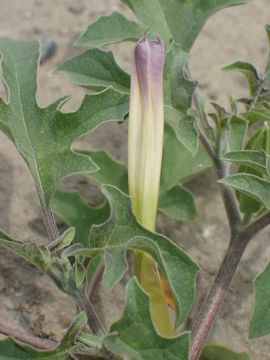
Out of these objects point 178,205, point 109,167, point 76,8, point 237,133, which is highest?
point 237,133

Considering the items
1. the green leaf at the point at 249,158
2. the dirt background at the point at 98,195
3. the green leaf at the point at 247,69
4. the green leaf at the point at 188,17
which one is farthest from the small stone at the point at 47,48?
the green leaf at the point at 249,158

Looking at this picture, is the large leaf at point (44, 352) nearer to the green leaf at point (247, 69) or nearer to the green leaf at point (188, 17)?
the green leaf at point (247, 69)

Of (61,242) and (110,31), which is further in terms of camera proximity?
(110,31)

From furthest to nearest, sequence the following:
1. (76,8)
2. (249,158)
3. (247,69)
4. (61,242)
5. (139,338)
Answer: (76,8)
(247,69)
(249,158)
(61,242)
(139,338)

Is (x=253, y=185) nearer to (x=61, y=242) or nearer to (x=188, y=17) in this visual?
(x=61, y=242)

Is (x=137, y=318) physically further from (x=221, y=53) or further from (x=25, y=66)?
(x=221, y=53)

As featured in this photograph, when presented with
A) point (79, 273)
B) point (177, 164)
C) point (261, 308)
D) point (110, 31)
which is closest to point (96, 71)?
point (110, 31)
